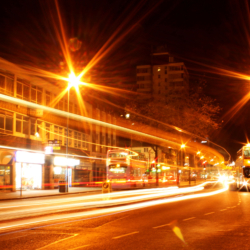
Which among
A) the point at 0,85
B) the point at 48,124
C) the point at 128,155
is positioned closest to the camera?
the point at 0,85

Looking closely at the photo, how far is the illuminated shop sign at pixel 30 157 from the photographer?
31397 mm

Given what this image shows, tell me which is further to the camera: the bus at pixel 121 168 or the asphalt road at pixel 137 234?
the bus at pixel 121 168

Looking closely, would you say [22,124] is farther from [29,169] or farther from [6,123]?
[29,169]

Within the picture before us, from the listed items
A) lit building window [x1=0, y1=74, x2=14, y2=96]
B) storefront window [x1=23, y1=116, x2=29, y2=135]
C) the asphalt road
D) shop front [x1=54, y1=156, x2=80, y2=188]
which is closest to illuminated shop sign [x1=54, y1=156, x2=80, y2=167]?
shop front [x1=54, y1=156, x2=80, y2=188]

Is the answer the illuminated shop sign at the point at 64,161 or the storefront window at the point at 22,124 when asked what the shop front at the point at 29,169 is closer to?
the storefront window at the point at 22,124

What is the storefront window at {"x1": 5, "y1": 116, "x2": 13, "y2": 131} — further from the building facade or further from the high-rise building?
the high-rise building

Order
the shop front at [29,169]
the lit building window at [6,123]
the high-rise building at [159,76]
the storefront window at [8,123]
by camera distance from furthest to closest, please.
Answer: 1. the high-rise building at [159,76]
2. the shop front at [29,169]
3. the storefront window at [8,123]
4. the lit building window at [6,123]

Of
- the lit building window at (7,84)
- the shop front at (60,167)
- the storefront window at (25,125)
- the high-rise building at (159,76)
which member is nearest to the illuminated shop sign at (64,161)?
the shop front at (60,167)

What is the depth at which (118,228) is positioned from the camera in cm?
1046

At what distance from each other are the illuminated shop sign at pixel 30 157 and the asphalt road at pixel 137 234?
20.2 meters

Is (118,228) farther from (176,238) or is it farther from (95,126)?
(95,126)

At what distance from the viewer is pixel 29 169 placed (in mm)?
33875

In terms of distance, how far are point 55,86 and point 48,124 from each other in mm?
4564

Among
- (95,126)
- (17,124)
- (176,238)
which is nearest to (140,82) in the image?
(95,126)
